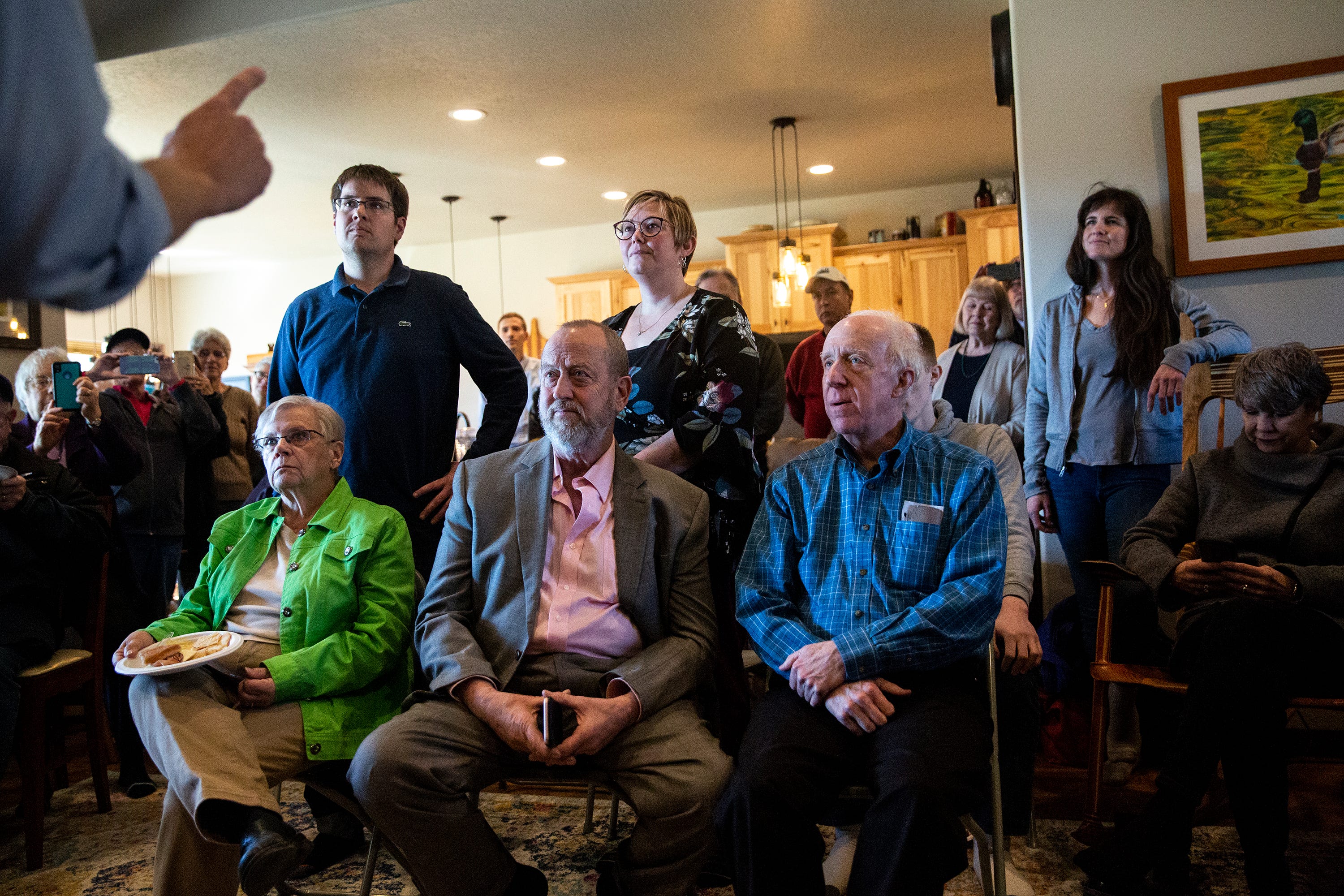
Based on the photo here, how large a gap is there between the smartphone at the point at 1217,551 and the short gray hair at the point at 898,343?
722 mm

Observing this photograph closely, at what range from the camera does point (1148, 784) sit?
262 cm

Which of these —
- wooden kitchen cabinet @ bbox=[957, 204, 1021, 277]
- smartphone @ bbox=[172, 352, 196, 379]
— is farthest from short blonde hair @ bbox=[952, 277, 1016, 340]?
wooden kitchen cabinet @ bbox=[957, 204, 1021, 277]

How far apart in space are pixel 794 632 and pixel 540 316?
26.4 feet

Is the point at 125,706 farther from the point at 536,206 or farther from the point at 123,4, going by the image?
the point at 536,206

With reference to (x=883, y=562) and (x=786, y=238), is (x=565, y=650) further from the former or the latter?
(x=786, y=238)

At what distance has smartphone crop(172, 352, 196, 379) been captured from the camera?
342 centimetres

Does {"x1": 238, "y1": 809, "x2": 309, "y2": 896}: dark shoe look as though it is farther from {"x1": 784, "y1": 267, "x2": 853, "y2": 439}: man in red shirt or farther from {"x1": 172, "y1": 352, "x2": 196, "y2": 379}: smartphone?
{"x1": 784, "y1": 267, "x2": 853, "y2": 439}: man in red shirt

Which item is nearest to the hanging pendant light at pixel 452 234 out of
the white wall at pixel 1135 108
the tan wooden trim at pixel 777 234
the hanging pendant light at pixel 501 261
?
the hanging pendant light at pixel 501 261

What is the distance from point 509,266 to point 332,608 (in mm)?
7983

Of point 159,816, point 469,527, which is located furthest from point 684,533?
point 159,816

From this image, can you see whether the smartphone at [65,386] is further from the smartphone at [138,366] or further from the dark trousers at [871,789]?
the dark trousers at [871,789]

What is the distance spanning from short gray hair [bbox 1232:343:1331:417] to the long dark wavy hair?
55 centimetres

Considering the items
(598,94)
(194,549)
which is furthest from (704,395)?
(598,94)

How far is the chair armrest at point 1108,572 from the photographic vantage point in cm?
218
